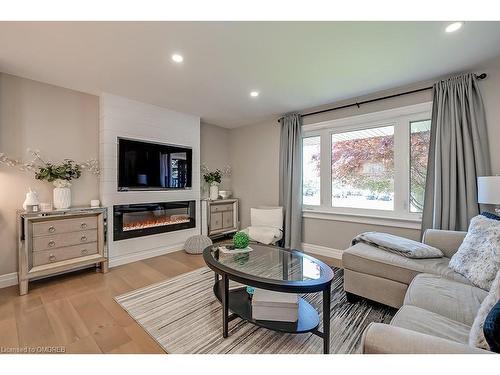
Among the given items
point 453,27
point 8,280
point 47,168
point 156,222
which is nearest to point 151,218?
point 156,222

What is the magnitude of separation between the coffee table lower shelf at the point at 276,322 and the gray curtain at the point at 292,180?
1.86 m

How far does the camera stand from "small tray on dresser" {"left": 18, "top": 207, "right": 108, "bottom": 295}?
2281 millimetres

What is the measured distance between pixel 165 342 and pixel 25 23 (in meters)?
2.53

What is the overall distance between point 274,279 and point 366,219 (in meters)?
2.18

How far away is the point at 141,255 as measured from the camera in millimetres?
3301

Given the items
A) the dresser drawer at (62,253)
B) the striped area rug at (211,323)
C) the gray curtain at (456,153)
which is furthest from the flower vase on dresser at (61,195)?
the gray curtain at (456,153)

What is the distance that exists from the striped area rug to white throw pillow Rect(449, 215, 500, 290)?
2.20ft

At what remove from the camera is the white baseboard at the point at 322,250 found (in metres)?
3.38

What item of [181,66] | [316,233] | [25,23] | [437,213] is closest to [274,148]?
[316,233]

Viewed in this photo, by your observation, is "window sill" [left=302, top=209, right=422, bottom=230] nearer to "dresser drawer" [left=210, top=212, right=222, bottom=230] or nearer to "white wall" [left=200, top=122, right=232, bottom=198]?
"dresser drawer" [left=210, top=212, right=222, bottom=230]

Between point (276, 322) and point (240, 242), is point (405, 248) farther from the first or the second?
point (240, 242)

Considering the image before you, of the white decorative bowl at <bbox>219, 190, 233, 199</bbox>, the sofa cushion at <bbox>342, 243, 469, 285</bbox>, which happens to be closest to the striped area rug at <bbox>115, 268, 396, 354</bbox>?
the sofa cushion at <bbox>342, 243, 469, 285</bbox>

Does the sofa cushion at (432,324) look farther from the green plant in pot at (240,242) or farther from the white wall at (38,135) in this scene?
the white wall at (38,135)
